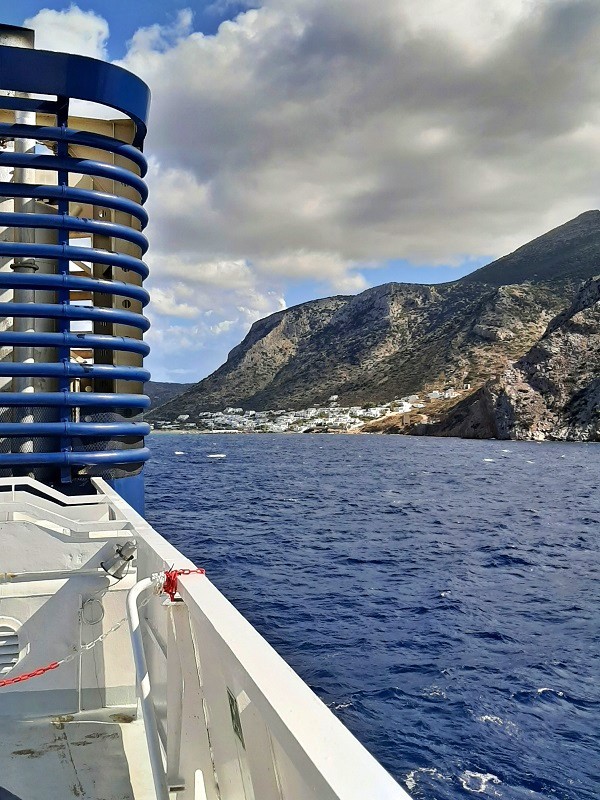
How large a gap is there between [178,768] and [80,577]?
3176 mm

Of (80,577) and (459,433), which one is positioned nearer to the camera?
(80,577)

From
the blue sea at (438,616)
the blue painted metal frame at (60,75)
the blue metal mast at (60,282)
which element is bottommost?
the blue sea at (438,616)

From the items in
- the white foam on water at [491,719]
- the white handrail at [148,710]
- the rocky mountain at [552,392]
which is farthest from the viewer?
the rocky mountain at [552,392]

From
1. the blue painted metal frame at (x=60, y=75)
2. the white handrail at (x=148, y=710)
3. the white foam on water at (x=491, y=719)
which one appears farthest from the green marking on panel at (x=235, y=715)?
the blue painted metal frame at (x=60, y=75)

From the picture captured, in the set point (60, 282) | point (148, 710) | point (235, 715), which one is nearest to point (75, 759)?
point (148, 710)

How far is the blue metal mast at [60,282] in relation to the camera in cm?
1004

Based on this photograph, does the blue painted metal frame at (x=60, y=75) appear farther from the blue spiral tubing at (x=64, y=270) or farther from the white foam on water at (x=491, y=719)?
the white foam on water at (x=491, y=719)

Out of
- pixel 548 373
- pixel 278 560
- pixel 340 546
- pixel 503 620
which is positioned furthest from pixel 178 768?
pixel 548 373

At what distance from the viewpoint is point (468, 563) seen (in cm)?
2195

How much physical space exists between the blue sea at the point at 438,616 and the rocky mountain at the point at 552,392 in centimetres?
7447

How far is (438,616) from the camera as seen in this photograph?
1562 centimetres

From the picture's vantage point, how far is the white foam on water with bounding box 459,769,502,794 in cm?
845

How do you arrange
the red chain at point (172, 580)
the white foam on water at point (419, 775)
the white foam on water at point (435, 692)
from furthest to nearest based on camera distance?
the white foam on water at point (435, 692) < the white foam on water at point (419, 775) < the red chain at point (172, 580)

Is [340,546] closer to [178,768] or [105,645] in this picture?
[105,645]
